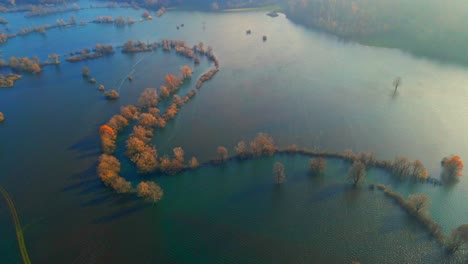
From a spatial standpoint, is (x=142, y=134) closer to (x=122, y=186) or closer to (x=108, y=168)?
(x=108, y=168)

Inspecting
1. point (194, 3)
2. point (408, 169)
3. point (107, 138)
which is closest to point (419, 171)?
point (408, 169)

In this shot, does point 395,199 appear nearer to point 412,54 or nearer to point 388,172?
point 388,172

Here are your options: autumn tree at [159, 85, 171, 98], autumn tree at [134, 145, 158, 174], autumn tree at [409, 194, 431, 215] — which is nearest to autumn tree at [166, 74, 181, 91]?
autumn tree at [159, 85, 171, 98]

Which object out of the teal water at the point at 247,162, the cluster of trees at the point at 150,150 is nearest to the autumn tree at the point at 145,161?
the cluster of trees at the point at 150,150

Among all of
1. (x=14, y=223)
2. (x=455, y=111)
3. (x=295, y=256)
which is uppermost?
(x=455, y=111)

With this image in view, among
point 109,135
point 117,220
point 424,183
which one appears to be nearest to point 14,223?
point 117,220

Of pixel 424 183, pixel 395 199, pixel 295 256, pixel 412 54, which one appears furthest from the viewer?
pixel 412 54

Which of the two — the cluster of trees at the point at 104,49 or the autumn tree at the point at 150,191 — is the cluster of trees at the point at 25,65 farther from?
the autumn tree at the point at 150,191
